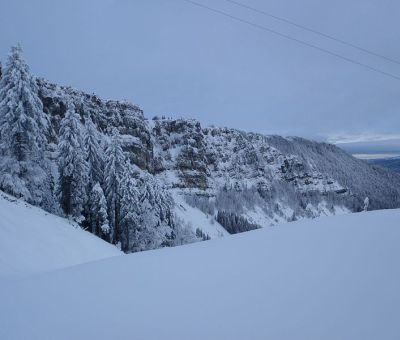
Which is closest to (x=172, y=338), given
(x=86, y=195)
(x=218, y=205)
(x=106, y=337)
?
(x=106, y=337)

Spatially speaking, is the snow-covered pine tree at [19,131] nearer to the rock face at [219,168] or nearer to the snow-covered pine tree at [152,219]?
the snow-covered pine tree at [152,219]

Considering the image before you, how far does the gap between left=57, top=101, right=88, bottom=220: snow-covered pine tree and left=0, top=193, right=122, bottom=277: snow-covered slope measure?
454 inches

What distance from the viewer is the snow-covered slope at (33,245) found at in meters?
8.36

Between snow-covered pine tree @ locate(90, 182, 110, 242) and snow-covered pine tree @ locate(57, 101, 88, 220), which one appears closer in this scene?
snow-covered pine tree @ locate(57, 101, 88, 220)

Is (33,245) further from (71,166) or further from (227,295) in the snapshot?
(71,166)

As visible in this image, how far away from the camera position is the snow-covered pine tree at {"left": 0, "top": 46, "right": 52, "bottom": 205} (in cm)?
2086

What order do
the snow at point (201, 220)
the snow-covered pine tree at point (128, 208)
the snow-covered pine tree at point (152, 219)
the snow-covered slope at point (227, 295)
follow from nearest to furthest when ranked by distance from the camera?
the snow-covered slope at point (227, 295)
the snow-covered pine tree at point (128, 208)
the snow-covered pine tree at point (152, 219)
the snow at point (201, 220)

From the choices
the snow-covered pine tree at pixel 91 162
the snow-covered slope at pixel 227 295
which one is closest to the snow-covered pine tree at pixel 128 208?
the snow-covered pine tree at pixel 91 162

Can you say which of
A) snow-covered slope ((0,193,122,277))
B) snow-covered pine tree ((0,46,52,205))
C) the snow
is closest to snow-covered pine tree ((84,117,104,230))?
snow-covered pine tree ((0,46,52,205))

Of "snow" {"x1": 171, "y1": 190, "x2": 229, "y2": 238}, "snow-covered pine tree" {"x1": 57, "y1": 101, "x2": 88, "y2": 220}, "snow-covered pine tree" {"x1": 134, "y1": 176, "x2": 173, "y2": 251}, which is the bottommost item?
"snow" {"x1": 171, "y1": 190, "x2": 229, "y2": 238}

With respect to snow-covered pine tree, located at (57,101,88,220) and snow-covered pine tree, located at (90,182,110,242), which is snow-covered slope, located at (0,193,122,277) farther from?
snow-covered pine tree, located at (57,101,88,220)

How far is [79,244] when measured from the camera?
14.2m

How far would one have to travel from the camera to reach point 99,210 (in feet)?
90.0

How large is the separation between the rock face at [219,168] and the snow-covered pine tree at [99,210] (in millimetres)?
41944
